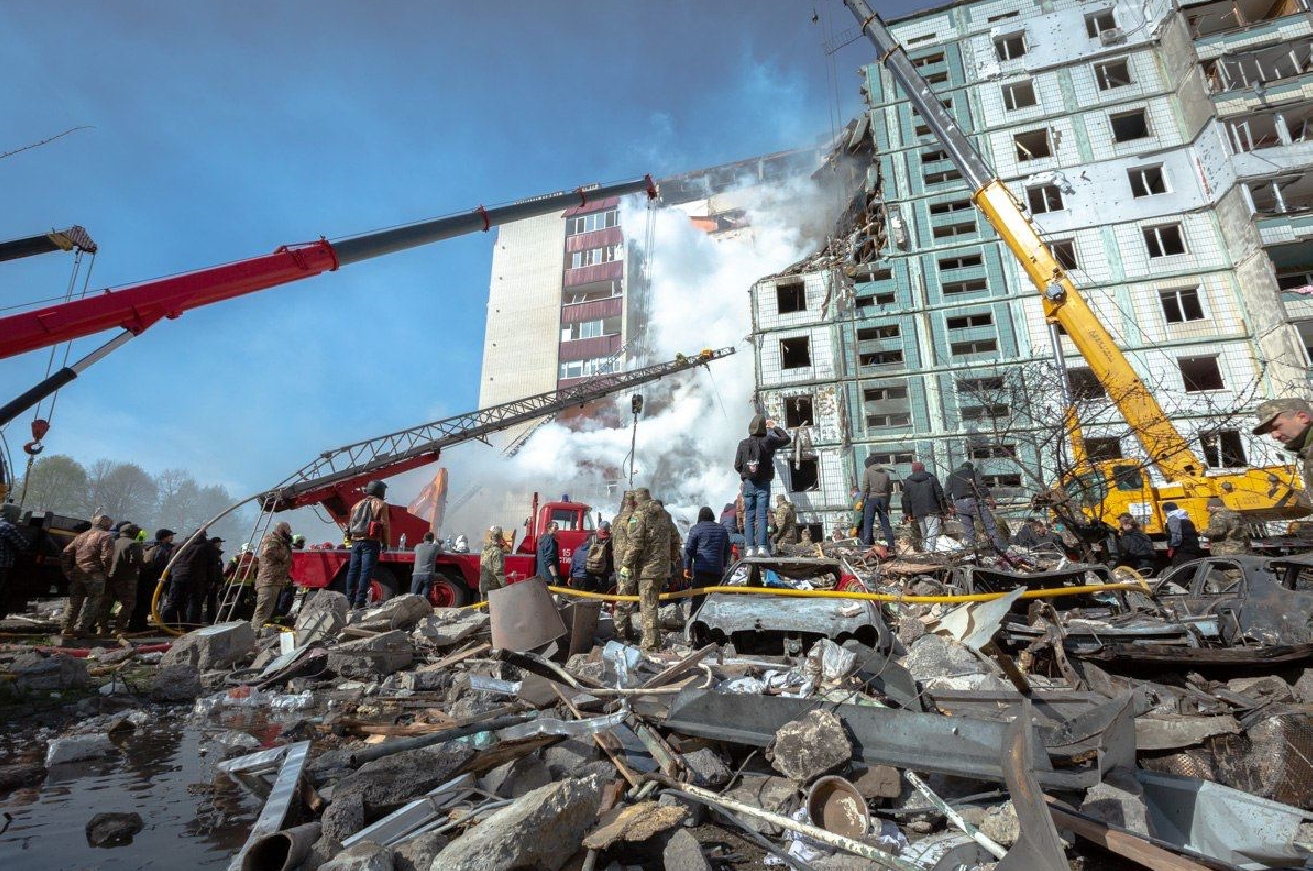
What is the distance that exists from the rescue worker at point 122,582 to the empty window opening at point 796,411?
70.5 feet

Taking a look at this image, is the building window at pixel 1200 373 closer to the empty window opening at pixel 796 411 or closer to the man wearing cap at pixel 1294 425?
the empty window opening at pixel 796 411

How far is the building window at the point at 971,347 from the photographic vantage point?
23312 millimetres

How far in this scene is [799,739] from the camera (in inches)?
111

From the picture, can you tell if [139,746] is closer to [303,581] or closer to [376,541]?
[376,541]

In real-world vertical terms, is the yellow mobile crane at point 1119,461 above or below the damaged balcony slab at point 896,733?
above

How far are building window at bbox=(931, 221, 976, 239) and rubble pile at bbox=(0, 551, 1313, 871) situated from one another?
23.2 m

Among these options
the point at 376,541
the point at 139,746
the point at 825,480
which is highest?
the point at 825,480

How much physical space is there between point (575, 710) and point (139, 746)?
307cm

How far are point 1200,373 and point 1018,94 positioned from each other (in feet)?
49.3

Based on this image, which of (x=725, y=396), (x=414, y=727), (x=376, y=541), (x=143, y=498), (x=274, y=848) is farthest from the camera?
(x=143, y=498)

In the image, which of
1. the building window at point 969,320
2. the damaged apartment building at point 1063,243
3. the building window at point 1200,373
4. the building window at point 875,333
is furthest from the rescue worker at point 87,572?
the building window at point 1200,373

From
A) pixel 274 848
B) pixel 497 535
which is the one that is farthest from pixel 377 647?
pixel 497 535

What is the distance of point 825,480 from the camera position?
2309cm

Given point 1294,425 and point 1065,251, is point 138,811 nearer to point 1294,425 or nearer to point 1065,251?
point 1294,425
